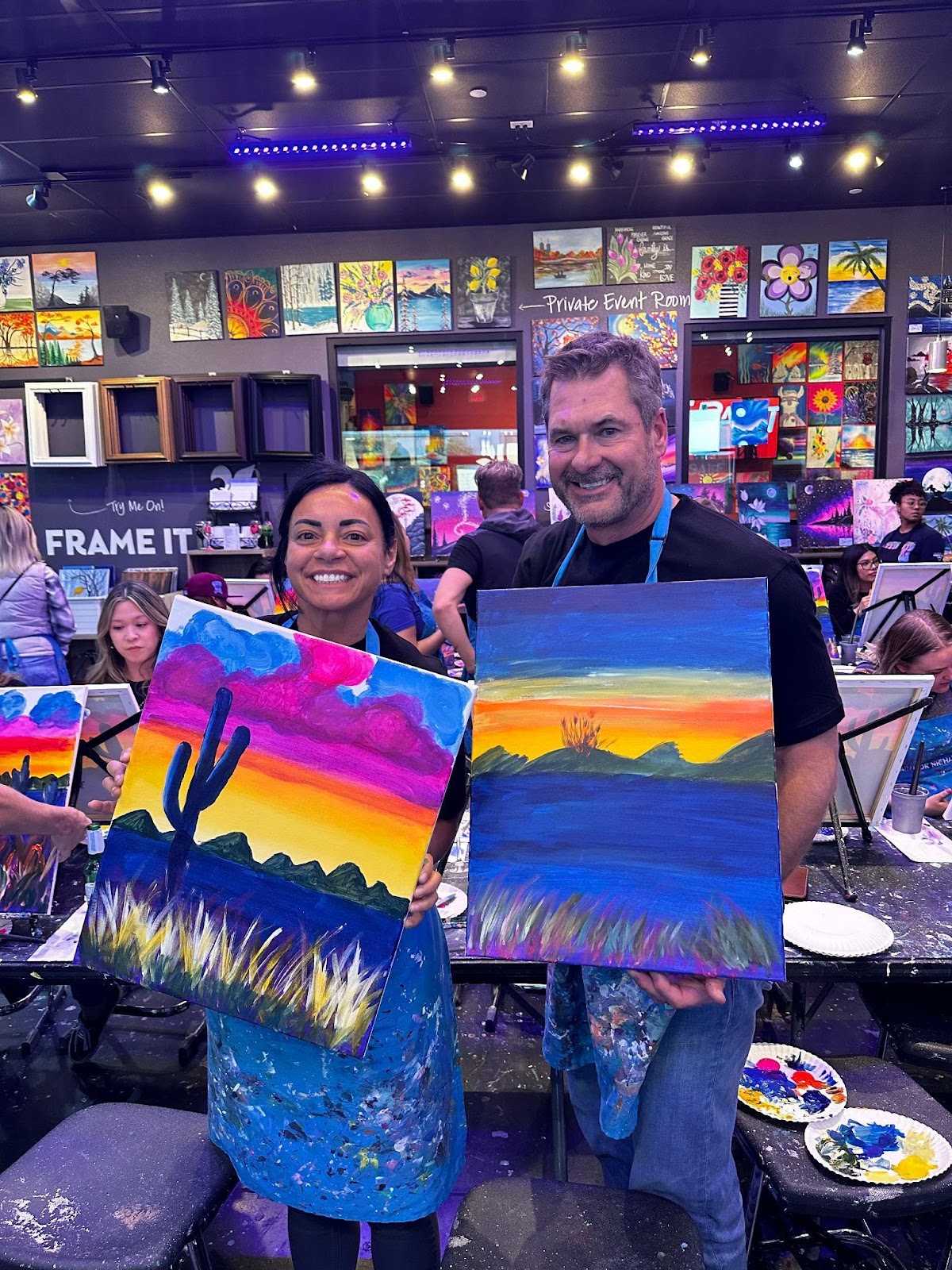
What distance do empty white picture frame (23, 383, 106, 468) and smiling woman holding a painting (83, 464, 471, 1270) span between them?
17.5ft

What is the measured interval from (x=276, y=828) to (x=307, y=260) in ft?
18.4

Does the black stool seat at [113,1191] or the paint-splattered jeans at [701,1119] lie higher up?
the paint-splattered jeans at [701,1119]

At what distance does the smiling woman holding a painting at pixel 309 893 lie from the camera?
3.52 feet

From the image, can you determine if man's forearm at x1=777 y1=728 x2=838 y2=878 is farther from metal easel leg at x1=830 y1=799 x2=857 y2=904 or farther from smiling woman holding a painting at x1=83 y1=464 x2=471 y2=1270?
metal easel leg at x1=830 y1=799 x2=857 y2=904

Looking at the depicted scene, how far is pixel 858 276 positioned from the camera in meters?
5.55

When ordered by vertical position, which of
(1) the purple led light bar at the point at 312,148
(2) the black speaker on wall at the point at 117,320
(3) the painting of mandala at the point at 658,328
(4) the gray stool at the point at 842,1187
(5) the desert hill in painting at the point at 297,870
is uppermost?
(1) the purple led light bar at the point at 312,148

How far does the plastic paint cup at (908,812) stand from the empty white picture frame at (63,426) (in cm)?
564

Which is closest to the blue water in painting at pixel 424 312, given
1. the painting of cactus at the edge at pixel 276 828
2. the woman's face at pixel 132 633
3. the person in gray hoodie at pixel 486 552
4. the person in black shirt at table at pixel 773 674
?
the person in gray hoodie at pixel 486 552

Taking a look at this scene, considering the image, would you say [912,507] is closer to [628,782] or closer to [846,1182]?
[846,1182]

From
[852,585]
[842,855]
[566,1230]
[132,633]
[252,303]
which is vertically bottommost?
[566,1230]

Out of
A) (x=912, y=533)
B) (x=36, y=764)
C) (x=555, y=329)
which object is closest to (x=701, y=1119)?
(x=36, y=764)

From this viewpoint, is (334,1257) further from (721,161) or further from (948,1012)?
(721,161)

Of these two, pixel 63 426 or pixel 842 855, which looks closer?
pixel 842 855

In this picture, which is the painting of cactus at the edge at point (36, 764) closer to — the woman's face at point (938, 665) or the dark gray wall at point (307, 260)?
the woman's face at point (938, 665)
